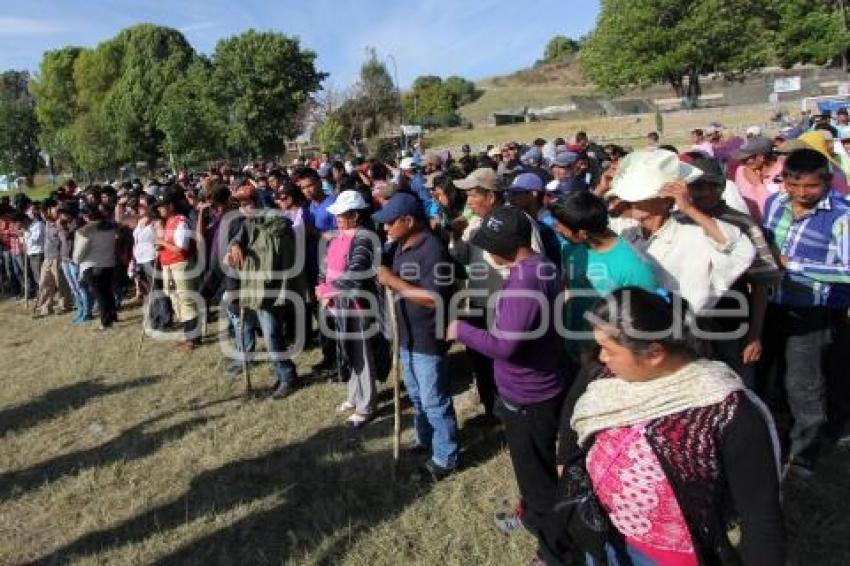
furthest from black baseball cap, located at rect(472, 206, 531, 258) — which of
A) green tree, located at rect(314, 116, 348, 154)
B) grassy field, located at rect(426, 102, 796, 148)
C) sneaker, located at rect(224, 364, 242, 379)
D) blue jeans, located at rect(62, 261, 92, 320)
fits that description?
green tree, located at rect(314, 116, 348, 154)

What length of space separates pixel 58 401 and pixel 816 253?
7036 mm

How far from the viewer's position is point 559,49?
11162 cm

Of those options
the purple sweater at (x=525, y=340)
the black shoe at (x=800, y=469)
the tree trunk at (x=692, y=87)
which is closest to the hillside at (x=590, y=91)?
the tree trunk at (x=692, y=87)

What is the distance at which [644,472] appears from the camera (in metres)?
2.01

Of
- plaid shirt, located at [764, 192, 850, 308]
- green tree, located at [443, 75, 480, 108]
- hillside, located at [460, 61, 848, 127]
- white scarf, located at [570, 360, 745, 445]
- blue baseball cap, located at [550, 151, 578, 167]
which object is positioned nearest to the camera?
white scarf, located at [570, 360, 745, 445]

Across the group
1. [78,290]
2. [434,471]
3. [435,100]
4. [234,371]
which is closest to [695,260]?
[434,471]

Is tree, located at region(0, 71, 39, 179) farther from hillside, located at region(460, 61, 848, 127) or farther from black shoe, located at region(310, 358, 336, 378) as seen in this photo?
black shoe, located at region(310, 358, 336, 378)

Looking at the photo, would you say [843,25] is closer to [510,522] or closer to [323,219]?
[323,219]

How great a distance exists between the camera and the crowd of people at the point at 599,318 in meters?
1.97

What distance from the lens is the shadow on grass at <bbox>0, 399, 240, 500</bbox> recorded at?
17.8 ft

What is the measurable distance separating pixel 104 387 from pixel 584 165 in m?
6.37

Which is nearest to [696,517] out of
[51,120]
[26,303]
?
[26,303]

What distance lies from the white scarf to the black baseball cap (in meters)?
1.08

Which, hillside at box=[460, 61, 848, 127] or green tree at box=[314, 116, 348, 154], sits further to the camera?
hillside at box=[460, 61, 848, 127]
